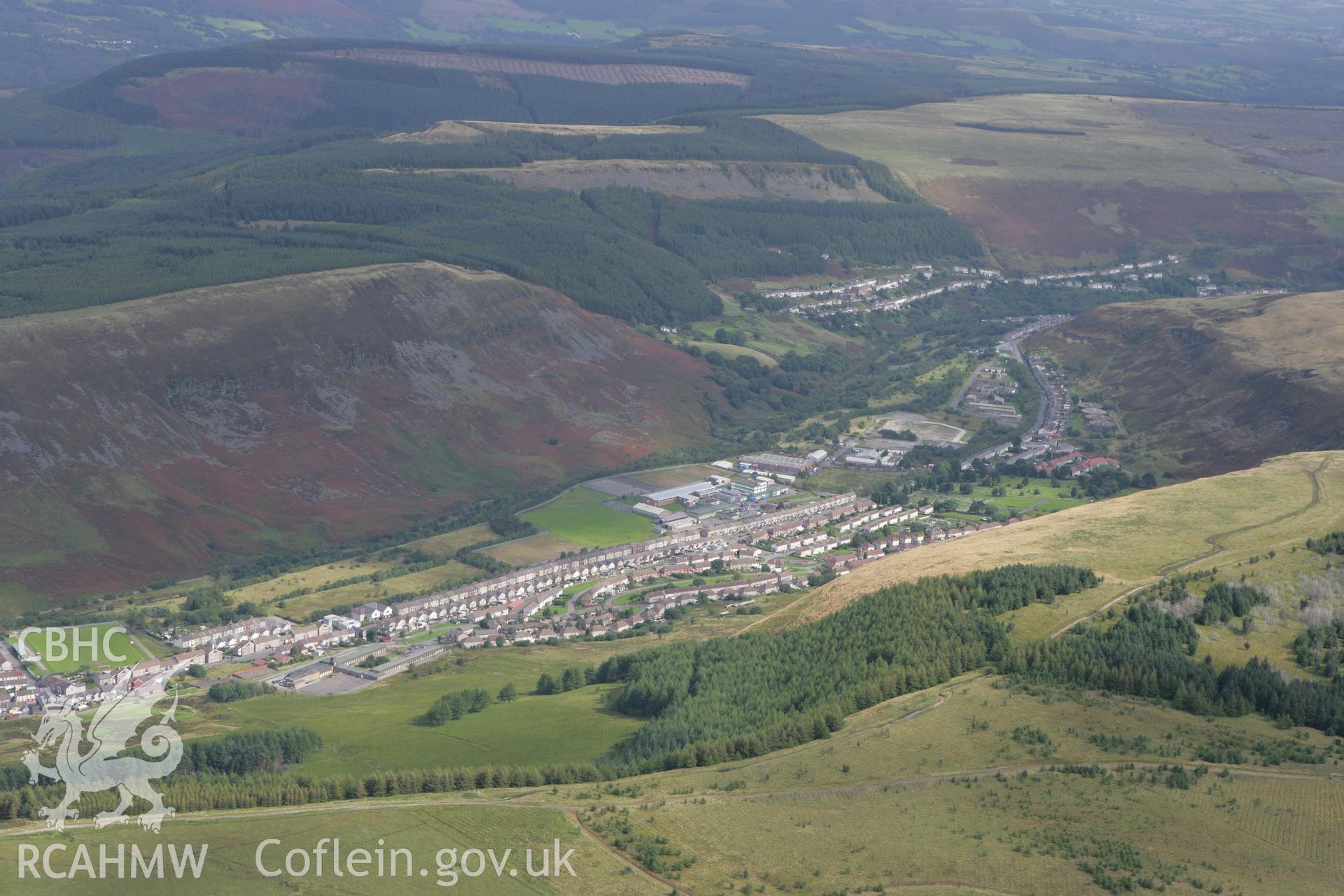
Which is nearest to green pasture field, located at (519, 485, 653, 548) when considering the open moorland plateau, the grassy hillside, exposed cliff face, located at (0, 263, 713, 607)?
the open moorland plateau

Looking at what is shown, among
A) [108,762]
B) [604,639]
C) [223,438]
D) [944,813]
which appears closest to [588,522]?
[604,639]

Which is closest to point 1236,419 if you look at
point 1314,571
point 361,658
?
point 1314,571

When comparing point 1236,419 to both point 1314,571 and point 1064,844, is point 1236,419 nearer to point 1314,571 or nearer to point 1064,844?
point 1314,571

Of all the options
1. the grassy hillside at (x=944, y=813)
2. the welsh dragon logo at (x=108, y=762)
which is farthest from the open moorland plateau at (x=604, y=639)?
the welsh dragon logo at (x=108, y=762)

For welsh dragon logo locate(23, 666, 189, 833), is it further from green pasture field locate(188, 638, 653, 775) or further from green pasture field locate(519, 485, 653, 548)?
green pasture field locate(519, 485, 653, 548)

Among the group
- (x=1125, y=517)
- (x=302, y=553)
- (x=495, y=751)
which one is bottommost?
(x=302, y=553)

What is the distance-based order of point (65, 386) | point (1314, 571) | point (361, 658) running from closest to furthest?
1. point (1314, 571)
2. point (361, 658)
3. point (65, 386)

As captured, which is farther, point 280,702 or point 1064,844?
point 280,702
